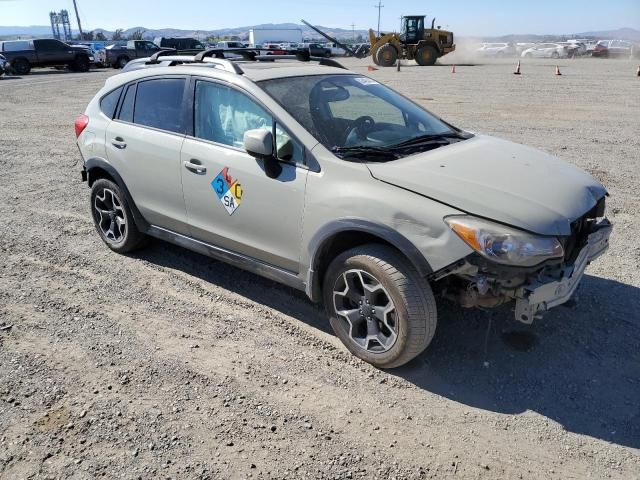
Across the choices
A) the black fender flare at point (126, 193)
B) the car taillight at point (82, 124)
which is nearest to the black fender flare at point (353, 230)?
the black fender flare at point (126, 193)

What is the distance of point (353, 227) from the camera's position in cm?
319

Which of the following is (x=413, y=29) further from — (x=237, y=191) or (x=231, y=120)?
(x=237, y=191)

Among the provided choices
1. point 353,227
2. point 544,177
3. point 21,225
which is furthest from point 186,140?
point 21,225

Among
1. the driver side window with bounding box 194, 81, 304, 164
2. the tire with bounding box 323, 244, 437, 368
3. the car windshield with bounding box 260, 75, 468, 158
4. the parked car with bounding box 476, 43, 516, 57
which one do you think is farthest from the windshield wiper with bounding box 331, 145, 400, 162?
the parked car with bounding box 476, 43, 516, 57

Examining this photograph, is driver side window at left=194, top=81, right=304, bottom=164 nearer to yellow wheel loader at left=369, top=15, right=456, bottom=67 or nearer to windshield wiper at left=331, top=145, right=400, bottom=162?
windshield wiper at left=331, top=145, right=400, bottom=162

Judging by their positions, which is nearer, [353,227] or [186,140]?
[353,227]

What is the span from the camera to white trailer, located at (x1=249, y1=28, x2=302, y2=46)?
62.1 meters

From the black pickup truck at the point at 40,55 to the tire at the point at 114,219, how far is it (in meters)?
29.5

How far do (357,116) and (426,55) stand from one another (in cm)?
2938

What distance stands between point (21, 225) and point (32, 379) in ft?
10.5

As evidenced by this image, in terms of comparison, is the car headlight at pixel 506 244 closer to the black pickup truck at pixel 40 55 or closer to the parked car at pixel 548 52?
the black pickup truck at pixel 40 55

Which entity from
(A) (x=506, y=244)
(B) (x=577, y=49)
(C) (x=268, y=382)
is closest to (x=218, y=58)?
(C) (x=268, y=382)

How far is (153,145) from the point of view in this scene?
432cm

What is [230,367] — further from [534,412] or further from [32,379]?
[534,412]
